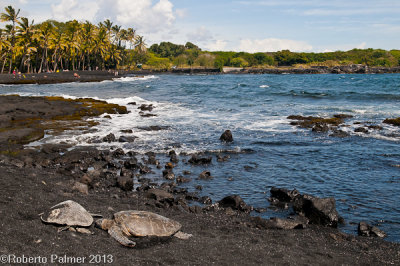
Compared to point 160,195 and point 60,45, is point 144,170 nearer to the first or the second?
point 160,195

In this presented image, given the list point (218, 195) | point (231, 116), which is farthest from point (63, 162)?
point (231, 116)

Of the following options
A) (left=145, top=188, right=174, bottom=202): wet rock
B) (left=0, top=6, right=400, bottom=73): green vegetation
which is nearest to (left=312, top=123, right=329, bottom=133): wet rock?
(left=145, top=188, right=174, bottom=202): wet rock

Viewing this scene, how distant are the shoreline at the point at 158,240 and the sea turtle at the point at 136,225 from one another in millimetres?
170

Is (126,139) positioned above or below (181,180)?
above

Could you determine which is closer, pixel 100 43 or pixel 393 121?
pixel 393 121

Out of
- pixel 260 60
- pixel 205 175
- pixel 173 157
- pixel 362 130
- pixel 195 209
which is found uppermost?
pixel 260 60

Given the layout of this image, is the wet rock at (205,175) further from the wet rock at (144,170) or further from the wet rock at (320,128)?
the wet rock at (320,128)

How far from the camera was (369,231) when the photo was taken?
931 cm

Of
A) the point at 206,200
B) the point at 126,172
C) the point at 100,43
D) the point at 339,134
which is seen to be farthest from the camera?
the point at 100,43

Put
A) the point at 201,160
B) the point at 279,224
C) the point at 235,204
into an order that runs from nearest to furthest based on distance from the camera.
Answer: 1. the point at 279,224
2. the point at 235,204
3. the point at 201,160

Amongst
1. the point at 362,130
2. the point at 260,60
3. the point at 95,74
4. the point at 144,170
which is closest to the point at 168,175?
the point at 144,170

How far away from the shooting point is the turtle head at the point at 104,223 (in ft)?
25.9

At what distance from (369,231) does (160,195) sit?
633 cm

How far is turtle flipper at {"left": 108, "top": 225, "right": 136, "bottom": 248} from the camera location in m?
7.39
